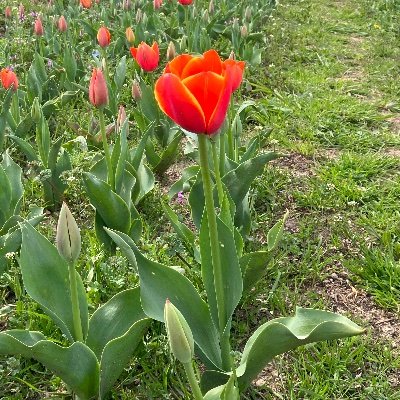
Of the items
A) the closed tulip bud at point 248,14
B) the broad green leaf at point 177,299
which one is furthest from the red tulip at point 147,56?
the closed tulip bud at point 248,14

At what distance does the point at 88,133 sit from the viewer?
2998 millimetres

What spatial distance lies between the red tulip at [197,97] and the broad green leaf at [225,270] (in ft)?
1.38

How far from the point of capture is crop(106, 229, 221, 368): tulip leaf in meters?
1.50

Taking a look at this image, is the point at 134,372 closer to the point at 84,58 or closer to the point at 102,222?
the point at 102,222

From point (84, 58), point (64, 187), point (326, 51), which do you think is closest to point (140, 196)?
point (64, 187)

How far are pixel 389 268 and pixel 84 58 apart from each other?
2885 millimetres

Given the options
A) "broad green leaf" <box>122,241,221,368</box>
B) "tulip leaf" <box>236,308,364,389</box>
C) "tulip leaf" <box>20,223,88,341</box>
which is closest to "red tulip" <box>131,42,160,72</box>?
"tulip leaf" <box>20,223,88,341</box>

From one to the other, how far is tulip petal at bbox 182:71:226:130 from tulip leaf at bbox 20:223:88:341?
25.8 inches

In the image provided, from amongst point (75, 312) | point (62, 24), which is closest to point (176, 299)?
point (75, 312)

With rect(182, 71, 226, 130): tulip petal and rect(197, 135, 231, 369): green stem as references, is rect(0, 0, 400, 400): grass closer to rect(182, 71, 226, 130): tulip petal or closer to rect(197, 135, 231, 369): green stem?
rect(197, 135, 231, 369): green stem

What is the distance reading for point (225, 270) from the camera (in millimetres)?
1579

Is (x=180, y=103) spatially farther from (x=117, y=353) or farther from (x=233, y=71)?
(x=117, y=353)

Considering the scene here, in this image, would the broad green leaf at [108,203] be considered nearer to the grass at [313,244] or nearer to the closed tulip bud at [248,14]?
the grass at [313,244]

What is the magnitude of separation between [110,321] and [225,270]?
321 mm
